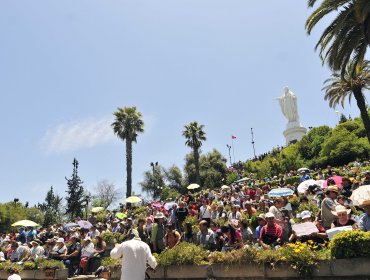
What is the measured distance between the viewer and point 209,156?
6419 centimetres

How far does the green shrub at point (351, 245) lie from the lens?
19.6ft

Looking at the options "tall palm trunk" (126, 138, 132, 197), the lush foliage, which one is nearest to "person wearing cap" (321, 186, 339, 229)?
"tall palm trunk" (126, 138, 132, 197)

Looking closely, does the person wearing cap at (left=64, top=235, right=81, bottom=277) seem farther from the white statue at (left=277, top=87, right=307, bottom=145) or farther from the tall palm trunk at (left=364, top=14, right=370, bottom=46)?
the white statue at (left=277, top=87, right=307, bottom=145)

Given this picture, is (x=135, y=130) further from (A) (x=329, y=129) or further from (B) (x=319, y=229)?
(B) (x=319, y=229)

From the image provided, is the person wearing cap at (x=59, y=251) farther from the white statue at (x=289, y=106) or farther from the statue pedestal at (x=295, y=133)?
the white statue at (x=289, y=106)

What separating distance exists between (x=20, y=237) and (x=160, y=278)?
52.0 ft

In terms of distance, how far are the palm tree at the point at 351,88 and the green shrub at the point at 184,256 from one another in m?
19.2

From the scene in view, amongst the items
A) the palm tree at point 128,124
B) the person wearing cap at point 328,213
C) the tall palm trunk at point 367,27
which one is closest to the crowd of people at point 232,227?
the person wearing cap at point 328,213

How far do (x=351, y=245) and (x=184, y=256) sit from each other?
3600mm

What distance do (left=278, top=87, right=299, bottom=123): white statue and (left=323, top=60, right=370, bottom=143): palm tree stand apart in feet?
98.7

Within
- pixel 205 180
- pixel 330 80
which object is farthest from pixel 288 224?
pixel 205 180

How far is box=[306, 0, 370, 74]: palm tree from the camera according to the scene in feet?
51.2

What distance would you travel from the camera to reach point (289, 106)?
213 feet

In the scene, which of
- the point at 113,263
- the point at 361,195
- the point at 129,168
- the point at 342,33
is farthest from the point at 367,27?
the point at 129,168
